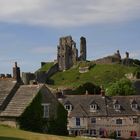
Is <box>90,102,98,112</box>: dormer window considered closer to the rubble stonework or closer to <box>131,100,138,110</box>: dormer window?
<box>131,100,138,110</box>: dormer window

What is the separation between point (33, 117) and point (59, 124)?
357cm

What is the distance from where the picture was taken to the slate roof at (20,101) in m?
48.4

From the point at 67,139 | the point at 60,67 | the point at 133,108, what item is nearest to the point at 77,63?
the point at 60,67

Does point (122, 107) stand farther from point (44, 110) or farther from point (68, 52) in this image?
point (68, 52)

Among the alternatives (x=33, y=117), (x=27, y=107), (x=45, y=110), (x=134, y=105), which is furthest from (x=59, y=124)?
(x=134, y=105)

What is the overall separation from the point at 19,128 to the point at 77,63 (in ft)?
417

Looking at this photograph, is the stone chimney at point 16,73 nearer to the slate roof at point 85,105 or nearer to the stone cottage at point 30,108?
the stone cottage at point 30,108

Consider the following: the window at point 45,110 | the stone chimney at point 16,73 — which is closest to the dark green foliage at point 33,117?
the window at point 45,110

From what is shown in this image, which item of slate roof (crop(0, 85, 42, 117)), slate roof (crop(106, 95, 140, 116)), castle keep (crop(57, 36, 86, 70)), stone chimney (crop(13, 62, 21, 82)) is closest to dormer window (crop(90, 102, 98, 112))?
slate roof (crop(106, 95, 140, 116))

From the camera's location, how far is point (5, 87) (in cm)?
5103

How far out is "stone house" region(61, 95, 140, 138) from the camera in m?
80.1

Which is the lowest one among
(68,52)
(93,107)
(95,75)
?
(93,107)

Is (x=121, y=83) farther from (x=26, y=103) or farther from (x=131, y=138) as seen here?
(x=26, y=103)

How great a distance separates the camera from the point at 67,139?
4088cm
